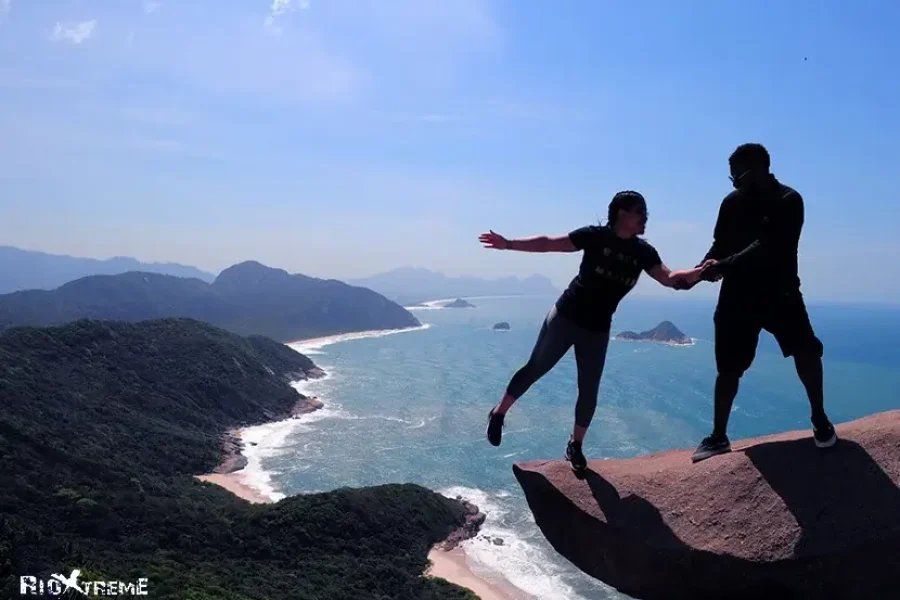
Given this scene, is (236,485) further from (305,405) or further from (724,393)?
(724,393)

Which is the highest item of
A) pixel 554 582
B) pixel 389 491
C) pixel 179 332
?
pixel 179 332

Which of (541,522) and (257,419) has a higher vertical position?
(541,522)

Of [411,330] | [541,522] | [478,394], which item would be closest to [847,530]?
[541,522]

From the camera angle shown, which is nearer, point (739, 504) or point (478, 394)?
point (739, 504)

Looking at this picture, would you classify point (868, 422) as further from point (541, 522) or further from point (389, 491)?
point (389, 491)

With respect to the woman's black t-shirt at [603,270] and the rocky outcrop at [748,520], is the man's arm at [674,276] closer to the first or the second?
the woman's black t-shirt at [603,270]

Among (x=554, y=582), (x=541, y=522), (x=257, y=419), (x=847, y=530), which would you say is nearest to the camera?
(x=847, y=530)

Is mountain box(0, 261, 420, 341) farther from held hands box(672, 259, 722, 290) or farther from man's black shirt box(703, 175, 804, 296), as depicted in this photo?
man's black shirt box(703, 175, 804, 296)

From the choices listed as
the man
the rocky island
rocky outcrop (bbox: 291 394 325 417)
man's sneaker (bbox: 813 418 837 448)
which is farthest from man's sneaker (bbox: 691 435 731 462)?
the rocky island
